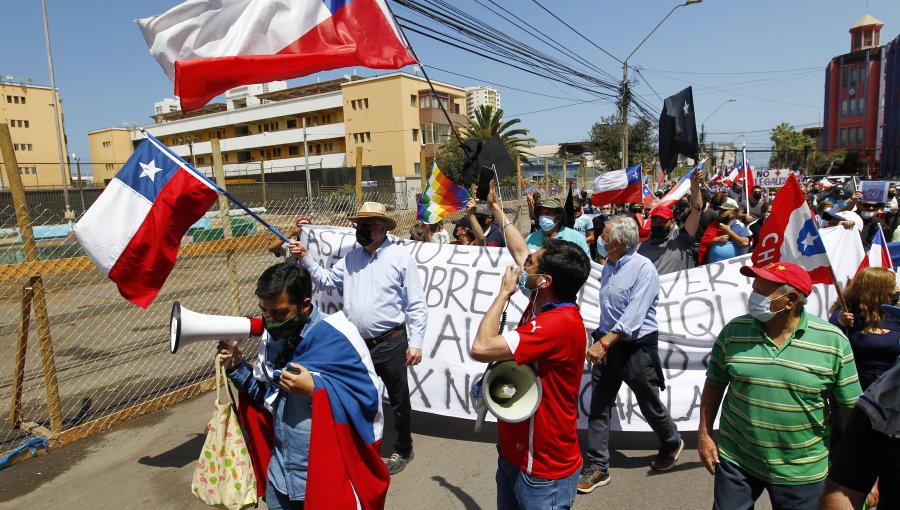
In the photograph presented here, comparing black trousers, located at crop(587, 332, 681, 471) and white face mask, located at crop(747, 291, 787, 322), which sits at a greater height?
white face mask, located at crop(747, 291, 787, 322)

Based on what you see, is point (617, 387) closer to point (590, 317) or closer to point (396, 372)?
point (590, 317)

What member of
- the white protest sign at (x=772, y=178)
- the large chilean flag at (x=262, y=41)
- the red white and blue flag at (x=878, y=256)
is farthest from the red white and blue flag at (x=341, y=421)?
the white protest sign at (x=772, y=178)

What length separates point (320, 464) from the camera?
7.66 feet

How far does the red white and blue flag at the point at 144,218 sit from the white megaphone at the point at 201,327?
160 cm

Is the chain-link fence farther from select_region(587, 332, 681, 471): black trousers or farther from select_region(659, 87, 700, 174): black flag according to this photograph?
select_region(659, 87, 700, 174): black flag

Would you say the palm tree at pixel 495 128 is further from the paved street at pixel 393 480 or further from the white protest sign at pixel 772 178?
the paved street at pixel 393 480

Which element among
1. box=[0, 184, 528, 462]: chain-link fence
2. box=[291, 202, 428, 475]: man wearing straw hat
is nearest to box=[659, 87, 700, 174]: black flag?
box=[291, 202, 428, 475]: man wearing straw hat

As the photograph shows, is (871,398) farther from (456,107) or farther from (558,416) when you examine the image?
(456,107)

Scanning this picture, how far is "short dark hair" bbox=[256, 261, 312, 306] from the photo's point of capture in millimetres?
2406

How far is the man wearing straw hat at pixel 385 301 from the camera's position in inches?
155

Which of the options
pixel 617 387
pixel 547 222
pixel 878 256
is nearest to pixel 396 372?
pixel 617 387

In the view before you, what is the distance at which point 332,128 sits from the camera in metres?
55.1

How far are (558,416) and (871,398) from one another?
1.11 metres

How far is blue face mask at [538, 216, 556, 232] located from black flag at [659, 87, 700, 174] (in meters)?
2.11
